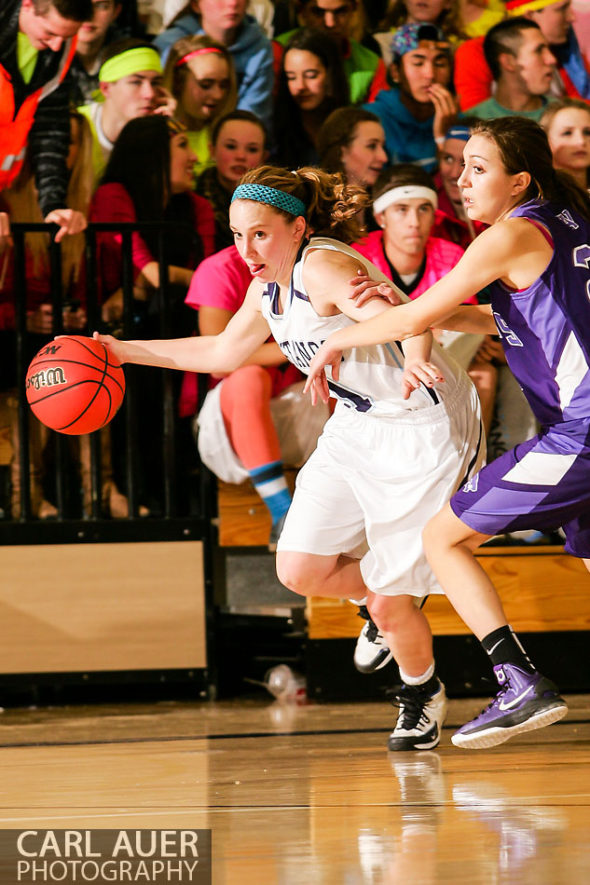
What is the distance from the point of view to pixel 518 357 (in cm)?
254

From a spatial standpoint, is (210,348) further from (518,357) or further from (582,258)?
(582,258)

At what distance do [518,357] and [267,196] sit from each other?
754mm

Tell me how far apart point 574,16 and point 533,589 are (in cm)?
293

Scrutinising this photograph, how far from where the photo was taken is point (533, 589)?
3848 millimetres

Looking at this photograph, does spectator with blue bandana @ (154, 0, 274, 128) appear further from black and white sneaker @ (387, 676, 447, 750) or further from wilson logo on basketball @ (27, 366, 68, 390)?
black and white sneaker @ (387, 676, 447, 750)

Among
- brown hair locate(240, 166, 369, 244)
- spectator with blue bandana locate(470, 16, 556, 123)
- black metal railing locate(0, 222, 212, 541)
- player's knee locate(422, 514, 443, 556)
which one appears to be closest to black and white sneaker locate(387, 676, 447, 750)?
player's knee locate(422, 514, 443, 556)

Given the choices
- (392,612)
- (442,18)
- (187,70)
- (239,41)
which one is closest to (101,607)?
(392,612)

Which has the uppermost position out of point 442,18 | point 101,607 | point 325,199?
point 442,18

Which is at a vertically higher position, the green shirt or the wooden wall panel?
the green shirt

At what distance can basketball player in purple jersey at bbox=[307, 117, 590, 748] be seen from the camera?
7.97 ft

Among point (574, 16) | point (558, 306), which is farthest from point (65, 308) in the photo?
point (574, 16)

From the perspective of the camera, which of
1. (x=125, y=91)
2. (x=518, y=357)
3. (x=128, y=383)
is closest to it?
(x=518, y=357)

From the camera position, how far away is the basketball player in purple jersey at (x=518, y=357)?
2428 mm

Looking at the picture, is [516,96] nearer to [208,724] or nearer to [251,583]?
[251,583]
